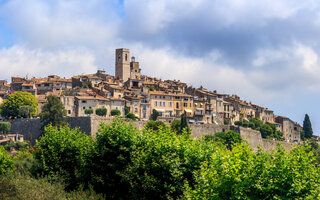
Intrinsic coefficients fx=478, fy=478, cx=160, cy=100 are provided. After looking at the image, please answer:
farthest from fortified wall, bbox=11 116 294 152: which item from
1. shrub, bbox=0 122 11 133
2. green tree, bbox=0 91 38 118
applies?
green tree, bbox=0 91 38 118

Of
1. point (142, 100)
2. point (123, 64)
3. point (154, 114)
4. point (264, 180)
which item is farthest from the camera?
point (123, 64)

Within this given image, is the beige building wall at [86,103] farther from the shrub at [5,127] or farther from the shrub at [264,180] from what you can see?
the shrub at [264,180]

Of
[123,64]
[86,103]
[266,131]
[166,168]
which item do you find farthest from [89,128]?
[123,64]

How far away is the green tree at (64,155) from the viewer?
3519 centimetres

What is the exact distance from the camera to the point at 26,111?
83.4 metres

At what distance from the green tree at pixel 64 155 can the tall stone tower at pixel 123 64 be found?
85398 mm

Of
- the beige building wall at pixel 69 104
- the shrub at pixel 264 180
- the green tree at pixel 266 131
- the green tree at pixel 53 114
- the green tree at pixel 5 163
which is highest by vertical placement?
the beige building wall at pixel 69 104

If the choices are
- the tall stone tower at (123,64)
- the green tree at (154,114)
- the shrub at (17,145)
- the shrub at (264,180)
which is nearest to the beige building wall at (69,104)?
the shrub at (17,145)

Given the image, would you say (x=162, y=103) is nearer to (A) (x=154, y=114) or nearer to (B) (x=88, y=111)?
(A) (x=154, y=114)

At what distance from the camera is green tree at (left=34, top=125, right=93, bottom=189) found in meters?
35.2

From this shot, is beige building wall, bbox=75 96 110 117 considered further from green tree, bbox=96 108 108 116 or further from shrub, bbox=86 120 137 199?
shrub, bbox=86 120 137 199

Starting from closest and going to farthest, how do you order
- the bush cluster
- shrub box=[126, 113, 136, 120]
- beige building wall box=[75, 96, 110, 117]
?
the bush cluster
shrub box=[126, 113, 136, 120]
beige building wall box=[75, 96, 110, 117]

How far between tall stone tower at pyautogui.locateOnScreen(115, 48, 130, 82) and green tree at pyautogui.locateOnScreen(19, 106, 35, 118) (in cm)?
4151

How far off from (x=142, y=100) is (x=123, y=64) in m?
33.6
